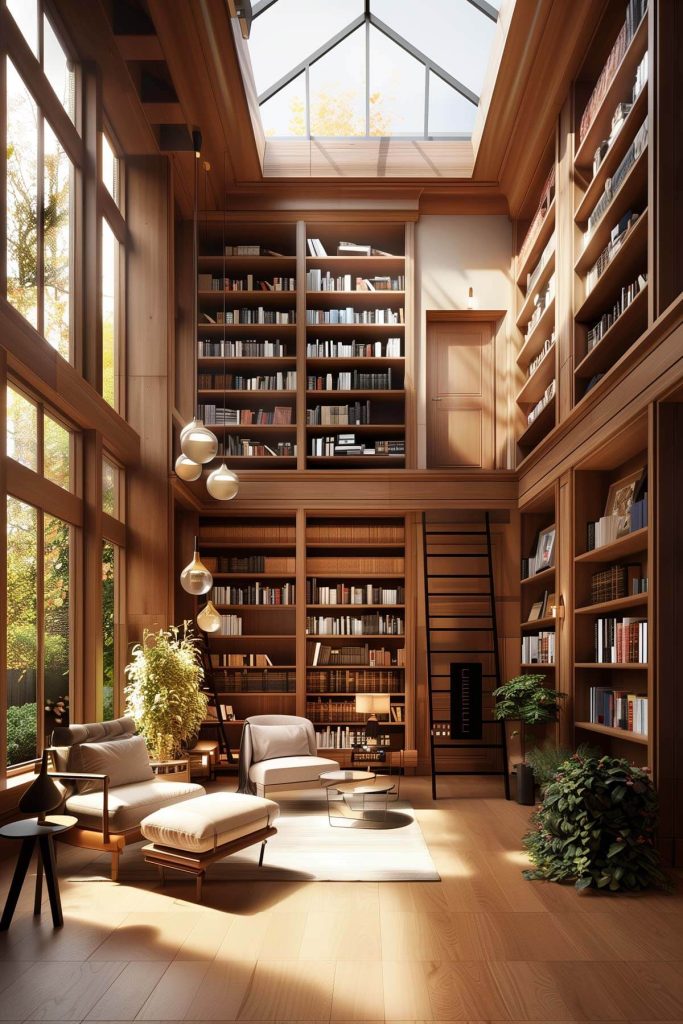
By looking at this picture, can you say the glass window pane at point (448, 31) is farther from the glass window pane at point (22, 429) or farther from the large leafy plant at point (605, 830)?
the large leafy plant at point (605, 830)

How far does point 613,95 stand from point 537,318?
247 centimetres

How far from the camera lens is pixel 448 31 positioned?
30.7ft

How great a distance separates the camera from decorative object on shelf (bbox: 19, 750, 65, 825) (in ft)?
14.1

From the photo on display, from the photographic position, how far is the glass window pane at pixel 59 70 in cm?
626

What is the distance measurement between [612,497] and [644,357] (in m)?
1.88

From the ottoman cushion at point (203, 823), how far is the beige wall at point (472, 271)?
18.6ft

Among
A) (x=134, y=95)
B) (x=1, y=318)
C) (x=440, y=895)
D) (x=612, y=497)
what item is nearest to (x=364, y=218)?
(x=134, y=95)

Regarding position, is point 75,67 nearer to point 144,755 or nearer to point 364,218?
point 364,218

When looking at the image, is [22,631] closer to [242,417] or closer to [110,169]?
[110,169]

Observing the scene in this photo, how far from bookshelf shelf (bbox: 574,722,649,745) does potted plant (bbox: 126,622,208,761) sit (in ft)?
10.4

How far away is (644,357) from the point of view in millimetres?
5496

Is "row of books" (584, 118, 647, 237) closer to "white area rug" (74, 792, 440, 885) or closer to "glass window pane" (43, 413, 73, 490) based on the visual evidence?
"glass window pane" (43, 413, 73, 490)

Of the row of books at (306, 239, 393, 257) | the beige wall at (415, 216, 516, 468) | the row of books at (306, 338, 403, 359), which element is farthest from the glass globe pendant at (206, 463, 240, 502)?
the row of books at (306, 239, 393, 257)

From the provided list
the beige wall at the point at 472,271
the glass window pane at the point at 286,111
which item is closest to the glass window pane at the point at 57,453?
the beige wall at the point at 472,271
